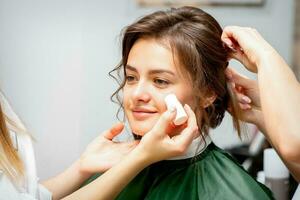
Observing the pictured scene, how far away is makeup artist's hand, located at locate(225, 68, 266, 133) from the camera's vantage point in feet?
3.95

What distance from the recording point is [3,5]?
68.7 inches

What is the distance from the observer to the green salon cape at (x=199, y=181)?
3.50 feet

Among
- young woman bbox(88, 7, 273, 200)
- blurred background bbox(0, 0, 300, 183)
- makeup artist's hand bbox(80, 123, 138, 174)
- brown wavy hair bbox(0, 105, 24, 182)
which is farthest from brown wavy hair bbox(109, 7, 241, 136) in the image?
blurred background bbox(0, 0, 300, 183)

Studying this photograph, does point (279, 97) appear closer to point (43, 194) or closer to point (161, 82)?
point (161, 82)

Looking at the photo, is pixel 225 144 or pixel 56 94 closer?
pixel 56 94

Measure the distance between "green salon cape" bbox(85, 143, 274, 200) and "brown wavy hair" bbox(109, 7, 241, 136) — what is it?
9cm

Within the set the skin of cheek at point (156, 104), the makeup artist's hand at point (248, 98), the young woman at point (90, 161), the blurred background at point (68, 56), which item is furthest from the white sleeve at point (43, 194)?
the blurred background at point (68, 56)

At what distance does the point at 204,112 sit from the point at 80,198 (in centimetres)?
41

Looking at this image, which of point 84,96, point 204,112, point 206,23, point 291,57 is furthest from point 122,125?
point 291,57

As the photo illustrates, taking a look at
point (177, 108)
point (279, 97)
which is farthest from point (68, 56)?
point (279, 97)

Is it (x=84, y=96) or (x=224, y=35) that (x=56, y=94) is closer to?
(x=84, y=96)

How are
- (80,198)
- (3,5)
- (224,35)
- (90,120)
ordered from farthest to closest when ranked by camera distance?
1. (90,120)
2. (3,5)
3. (224,35)
4. (80,198)

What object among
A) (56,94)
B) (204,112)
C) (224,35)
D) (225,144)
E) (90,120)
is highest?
(224,35)

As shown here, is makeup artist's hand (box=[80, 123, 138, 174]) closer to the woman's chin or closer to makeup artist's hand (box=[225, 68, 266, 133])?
the woman's chin
